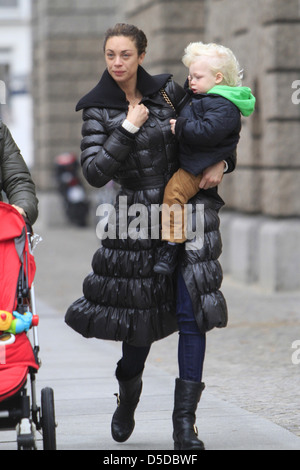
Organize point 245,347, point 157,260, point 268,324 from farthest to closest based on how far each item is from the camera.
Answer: point 268,324, point 245,347, point 157,260

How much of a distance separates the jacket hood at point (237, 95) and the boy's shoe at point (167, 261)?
670 mm

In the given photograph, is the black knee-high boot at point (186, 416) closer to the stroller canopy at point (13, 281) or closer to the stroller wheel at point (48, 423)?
the stroller wheel at point (48, 423)

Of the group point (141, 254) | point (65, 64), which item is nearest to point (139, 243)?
point (141, 254)

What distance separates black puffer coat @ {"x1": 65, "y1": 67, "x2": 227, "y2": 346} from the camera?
482 cm

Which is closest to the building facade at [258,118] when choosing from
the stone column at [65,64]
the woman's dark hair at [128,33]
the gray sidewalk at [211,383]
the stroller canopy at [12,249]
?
the gray sidewalk at [211,383]

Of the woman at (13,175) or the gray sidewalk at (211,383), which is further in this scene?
the gray sidewalk at (211,383)

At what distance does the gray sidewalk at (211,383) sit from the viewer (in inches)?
203

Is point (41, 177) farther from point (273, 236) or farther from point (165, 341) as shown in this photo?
point (165, 341)

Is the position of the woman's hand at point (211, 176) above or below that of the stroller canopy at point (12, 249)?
above

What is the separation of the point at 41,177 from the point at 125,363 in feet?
55.5

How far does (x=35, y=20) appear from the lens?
23.3 meters

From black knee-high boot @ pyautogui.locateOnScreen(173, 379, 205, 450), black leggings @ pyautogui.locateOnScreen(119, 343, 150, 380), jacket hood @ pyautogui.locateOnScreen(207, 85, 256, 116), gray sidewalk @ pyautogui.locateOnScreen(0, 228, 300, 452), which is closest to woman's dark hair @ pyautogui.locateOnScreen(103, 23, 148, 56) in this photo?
jacket hood @ pyautogui.locateOnScreen(207, 85, 256, 116)

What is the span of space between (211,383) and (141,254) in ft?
6.08

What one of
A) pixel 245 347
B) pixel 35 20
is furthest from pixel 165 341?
pixel 35 20
